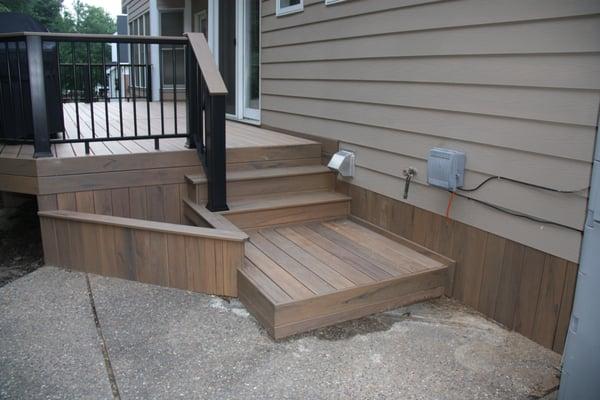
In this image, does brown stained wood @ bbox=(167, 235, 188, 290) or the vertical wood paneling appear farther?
brown stained wood @ bbox=(167, 235, 188, 290)

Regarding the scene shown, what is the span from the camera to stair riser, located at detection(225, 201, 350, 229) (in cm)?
365

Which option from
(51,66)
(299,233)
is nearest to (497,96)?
(299,233)

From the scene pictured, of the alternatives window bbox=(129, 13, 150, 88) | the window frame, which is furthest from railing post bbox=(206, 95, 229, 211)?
window bbox=(129, 13, 150, 88)

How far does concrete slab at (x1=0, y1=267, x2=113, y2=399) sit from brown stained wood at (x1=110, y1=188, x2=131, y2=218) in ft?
1.63

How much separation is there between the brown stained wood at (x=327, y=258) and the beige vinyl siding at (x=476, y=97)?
65 cm

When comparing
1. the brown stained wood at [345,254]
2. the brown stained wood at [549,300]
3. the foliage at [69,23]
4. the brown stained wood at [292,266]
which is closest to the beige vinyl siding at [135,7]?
the foliage at [69,23]

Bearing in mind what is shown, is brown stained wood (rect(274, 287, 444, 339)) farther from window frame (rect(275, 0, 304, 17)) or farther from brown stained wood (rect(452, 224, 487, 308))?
window frame (rect(275, 0, 304, 17))

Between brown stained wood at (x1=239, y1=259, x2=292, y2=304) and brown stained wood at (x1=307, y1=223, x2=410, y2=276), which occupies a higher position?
brown stained wood at (x1=307, y1=223, x2=410, y2=276)

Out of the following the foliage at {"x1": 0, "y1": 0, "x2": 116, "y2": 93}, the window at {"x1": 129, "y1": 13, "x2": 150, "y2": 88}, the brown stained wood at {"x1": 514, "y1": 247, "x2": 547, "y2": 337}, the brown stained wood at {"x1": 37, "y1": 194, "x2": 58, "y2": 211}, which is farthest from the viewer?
the foliage at {"x1": 0, "y1": 0, "x2": 116, "y2": 93}

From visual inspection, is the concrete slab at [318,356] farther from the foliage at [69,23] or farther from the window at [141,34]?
the window at [141,34]

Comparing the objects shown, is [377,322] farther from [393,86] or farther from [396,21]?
[396,21]

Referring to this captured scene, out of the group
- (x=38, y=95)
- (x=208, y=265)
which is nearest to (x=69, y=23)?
(x=38, y=95)

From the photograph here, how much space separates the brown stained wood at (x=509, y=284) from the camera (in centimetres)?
267

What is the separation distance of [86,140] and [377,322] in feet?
7.44
